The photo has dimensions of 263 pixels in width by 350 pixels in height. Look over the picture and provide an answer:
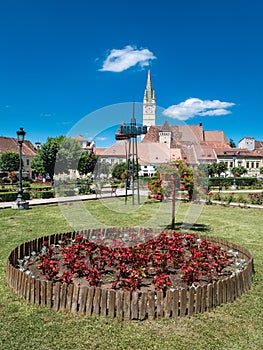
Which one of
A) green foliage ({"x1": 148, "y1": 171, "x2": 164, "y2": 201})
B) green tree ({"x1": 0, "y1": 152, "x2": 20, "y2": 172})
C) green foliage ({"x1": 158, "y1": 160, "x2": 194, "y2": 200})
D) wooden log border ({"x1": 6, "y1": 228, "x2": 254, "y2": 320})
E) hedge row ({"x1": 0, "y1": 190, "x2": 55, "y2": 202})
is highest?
green tree ({"x1": 0, "y1": 152, "x2": 20, "y2": 172})

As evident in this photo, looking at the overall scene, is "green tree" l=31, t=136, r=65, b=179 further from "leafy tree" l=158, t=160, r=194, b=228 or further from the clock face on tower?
the clock face on tower

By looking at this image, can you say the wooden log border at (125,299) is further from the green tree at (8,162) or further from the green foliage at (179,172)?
the green tree at (8,162)

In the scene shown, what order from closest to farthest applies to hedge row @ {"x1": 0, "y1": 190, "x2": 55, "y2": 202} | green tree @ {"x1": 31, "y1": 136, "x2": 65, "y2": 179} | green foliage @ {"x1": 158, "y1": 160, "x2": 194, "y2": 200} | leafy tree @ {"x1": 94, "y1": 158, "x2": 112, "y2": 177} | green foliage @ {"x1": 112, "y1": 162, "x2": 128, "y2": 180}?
green foliage @ {"x1": 158, "y1": 160, "x2": 194, "y2": 200} < leafy tree @ {"x1": 94, "y1": 158, "x2": 112, "y2": 177} < green foliage @ {"x1": 112, "y1": 162, "x2": 128, "y2": 180} < hedge row @ {"x1": 0, "y1": 190, "x2": 55, "y2": 202} < green tree @ {"x1": 31, "y1": 136, "x2": 65, "y2": 179}

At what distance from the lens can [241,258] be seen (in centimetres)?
772

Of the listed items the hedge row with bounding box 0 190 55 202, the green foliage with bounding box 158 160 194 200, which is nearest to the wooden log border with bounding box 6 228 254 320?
the green foliage with bounding box 158 160 194 200

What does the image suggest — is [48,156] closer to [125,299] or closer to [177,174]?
[177,174]

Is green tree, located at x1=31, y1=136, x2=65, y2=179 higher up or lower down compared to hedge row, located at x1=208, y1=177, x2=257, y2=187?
higher up

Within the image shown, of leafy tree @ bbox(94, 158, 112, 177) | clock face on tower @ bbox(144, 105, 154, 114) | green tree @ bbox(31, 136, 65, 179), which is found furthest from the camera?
green tree @ bbox(31, 136, 65, 179)

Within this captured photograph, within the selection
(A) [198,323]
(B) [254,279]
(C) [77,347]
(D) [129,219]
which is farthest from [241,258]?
(D) [129,219]

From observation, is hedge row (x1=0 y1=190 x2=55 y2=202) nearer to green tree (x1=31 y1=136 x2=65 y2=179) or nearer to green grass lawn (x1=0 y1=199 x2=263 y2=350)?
green grass lawn (x1=0 y1=199 x2=263 y2=350)

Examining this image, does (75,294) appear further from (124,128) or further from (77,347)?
(124,128)

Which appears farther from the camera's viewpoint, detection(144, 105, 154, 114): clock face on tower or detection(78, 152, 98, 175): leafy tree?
detection(78, 152, 98, 175): leafy tree

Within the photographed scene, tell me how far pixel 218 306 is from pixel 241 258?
2671 mm

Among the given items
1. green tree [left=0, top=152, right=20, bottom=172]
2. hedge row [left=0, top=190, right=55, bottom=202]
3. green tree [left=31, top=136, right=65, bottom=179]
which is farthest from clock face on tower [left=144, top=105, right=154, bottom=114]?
green tree [left=0, top=152, right=20, bottom=172]
